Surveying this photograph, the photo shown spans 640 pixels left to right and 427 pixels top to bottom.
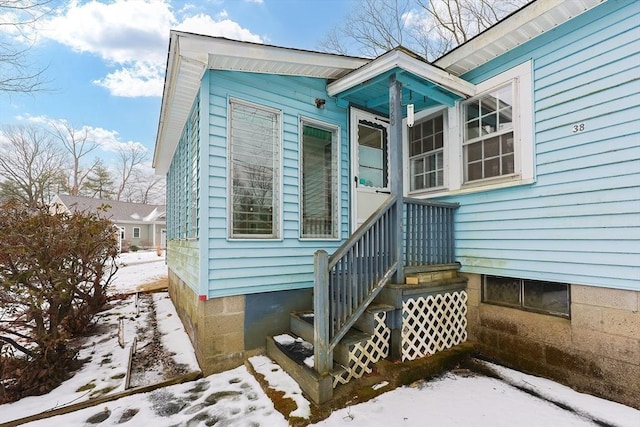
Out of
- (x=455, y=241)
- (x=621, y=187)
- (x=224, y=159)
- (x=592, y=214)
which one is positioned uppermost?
(x=224, y=159)

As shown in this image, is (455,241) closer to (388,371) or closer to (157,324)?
Result: (388,371)

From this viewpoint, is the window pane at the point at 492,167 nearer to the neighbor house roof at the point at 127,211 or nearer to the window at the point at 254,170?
the window at the point at 254,170

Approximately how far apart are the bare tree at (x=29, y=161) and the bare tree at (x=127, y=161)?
5951mm

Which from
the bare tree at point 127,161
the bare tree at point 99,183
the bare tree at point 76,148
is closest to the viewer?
the bare tree at point 76,148

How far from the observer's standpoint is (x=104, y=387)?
10.5 feet

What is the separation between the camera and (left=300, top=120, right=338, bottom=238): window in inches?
171

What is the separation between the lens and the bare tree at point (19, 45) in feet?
19.3

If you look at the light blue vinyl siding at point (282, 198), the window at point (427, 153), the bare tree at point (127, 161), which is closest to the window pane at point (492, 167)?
the window at point (427, 153)

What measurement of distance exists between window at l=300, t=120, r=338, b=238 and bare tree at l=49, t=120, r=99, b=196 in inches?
1324

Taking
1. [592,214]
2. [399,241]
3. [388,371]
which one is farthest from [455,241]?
[388,371]

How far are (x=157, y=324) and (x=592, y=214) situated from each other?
674 centimetres

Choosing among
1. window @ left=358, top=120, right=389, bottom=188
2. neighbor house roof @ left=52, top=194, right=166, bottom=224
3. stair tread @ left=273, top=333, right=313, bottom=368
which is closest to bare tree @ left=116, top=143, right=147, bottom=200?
neighbor house roof @ left=52, top=194, right=166, bottom=224

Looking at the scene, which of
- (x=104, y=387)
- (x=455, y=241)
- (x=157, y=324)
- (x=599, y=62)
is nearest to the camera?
(x=599, y=62)

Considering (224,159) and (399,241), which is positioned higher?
(224,159)
